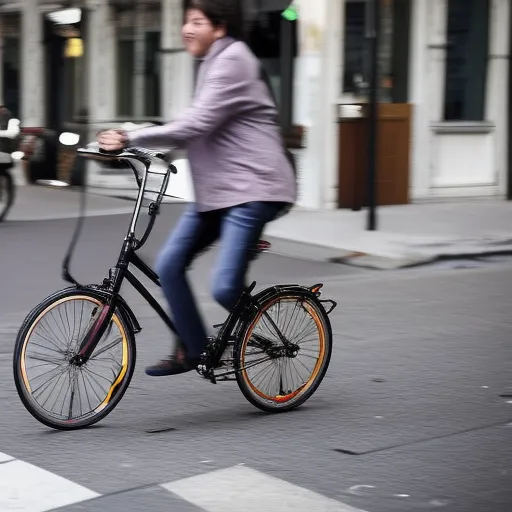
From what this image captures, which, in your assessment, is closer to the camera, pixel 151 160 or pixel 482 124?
pixel 151 160

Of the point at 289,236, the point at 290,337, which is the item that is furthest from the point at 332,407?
the point at 289,236

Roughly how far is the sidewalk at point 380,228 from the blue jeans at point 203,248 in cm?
564

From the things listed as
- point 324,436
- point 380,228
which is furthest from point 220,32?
point 380,228

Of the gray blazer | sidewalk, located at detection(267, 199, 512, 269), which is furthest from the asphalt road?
sidewalk, located at detection(267, 199, 512, 269)

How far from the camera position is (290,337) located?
5.82 metres

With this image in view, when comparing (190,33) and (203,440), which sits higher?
(190,33)

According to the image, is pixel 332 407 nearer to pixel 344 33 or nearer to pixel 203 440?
pixel 203 440

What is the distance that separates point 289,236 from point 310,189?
2513 millimetres

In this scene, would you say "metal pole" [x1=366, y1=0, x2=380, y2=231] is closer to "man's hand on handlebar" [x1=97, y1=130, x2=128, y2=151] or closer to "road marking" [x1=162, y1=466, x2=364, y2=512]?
"man's hand on handlebar" [x1=97, y1=130, x2=128, y2=151]

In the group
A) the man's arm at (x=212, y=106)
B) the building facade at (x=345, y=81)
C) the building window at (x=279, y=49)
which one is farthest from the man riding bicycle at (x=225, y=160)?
the building window at (x=279, y=49)

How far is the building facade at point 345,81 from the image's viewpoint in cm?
1512

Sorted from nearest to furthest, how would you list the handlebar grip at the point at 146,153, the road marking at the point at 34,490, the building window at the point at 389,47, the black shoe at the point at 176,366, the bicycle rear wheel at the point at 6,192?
the road marking at the point at 34,490, the handlebar grip at the point at 146,153, the black shoe at the point at 176,366, the bicycle rear wheel at the point at 6,192, the building window at the point at 389,47

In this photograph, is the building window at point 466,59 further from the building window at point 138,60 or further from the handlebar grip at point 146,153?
the handlebar grip at point 146,153

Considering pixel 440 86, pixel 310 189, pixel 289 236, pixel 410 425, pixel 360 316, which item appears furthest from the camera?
pixel 440 86
